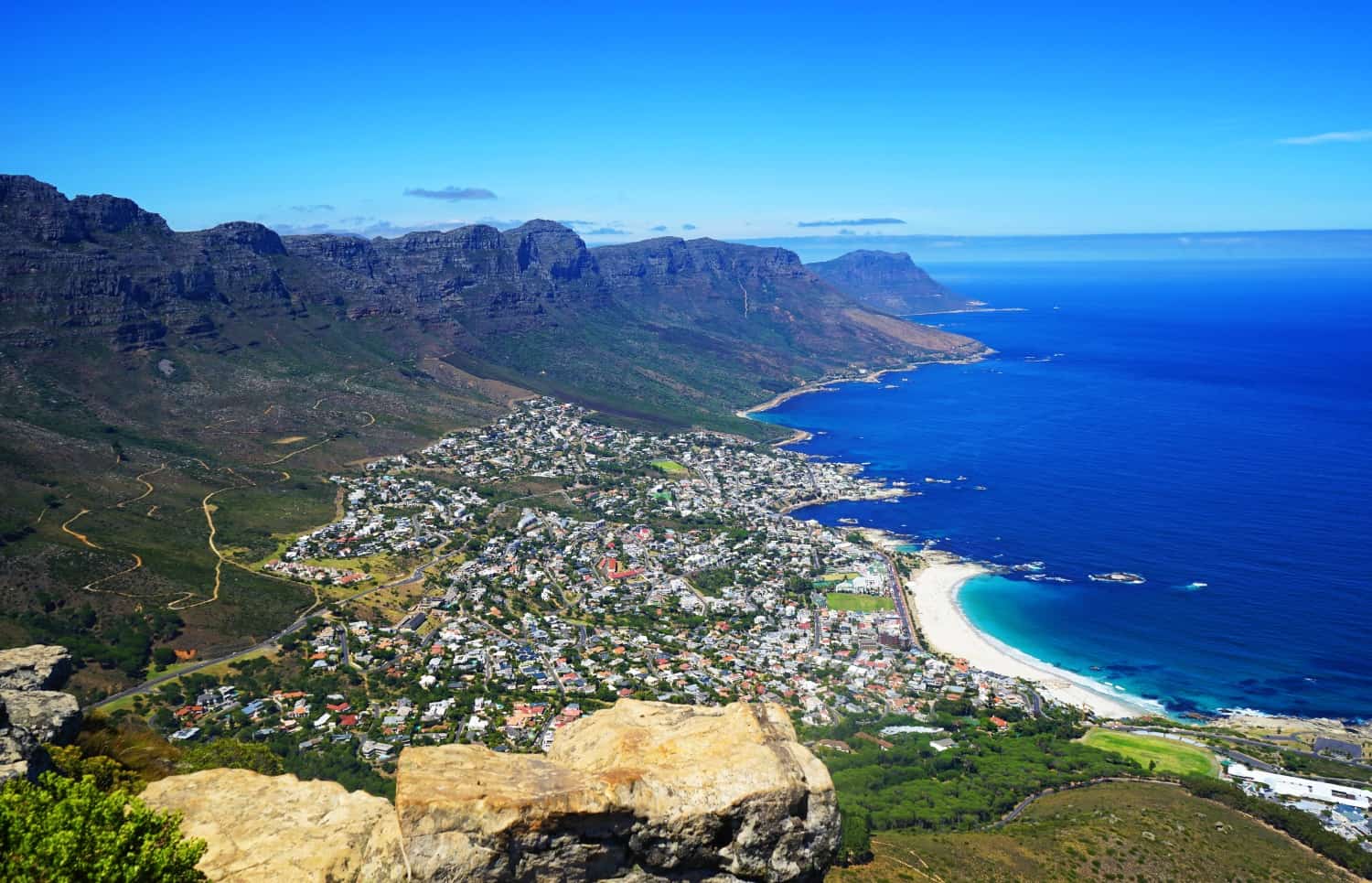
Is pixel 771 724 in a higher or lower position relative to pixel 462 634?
higher

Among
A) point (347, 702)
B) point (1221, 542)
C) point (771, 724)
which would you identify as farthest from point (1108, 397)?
point (771, 724)

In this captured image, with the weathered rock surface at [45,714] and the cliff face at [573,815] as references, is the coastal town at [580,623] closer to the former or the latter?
the weathered rock surface at [45,714]

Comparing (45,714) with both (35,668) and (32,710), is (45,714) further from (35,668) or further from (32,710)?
(35,668)

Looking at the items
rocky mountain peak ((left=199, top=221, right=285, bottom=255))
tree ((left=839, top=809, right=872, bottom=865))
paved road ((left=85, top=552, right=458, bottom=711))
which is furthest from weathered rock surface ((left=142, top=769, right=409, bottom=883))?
rocky mountain peak ((left=199, top=221, right=285, bottom=255))

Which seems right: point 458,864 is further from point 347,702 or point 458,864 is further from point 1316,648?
point 1316,648

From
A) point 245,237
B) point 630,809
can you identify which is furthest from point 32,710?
point 245,237

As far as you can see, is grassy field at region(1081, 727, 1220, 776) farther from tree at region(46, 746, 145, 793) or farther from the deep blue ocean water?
tree at region(46, 746, 145, 793)
